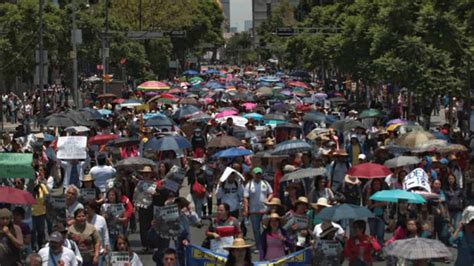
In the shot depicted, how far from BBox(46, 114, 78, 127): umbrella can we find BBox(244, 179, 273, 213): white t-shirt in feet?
43.4

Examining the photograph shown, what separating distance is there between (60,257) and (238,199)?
624 centimetres

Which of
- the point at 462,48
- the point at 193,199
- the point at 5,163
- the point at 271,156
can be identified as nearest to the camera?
the point at 5,163

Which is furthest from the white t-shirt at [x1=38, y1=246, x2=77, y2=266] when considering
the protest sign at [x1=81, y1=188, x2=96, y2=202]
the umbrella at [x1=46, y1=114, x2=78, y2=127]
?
the umbrella at [x1=46, y1=114, x2=78, y2=127]

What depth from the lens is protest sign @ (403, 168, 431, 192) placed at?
1706cm

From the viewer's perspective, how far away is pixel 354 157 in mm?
23188

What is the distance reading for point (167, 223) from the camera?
14.1m

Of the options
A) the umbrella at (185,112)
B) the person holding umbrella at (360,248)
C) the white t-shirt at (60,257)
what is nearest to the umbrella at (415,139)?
the person holding umbrella at (360,248)

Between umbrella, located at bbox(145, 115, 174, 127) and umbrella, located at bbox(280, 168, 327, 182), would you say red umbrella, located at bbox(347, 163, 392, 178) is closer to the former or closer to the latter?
umbrella, located at bbox(280, 168, 327, 182)

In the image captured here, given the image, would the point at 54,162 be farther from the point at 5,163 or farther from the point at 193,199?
the point at 5,163

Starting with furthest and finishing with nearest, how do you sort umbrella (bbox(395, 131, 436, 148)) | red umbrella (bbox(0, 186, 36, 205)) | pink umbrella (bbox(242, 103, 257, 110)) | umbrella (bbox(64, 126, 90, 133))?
pink umbrella (bbox(242, 103, 257, 110)) → umbrella (bbox(64, 126, 90, 133)) → umbrella (bbox(395, 131, 436, 148)) → red umbrella (bbox(0, 186, 36, 205))

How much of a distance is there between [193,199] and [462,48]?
15.5 meters

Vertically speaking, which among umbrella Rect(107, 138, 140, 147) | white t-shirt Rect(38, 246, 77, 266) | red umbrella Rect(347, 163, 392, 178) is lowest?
umbrella Rect(107, 138, 140, 147)

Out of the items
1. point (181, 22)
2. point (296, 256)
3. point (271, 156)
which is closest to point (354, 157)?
point (271, 156)

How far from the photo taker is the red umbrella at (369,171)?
1811cm
